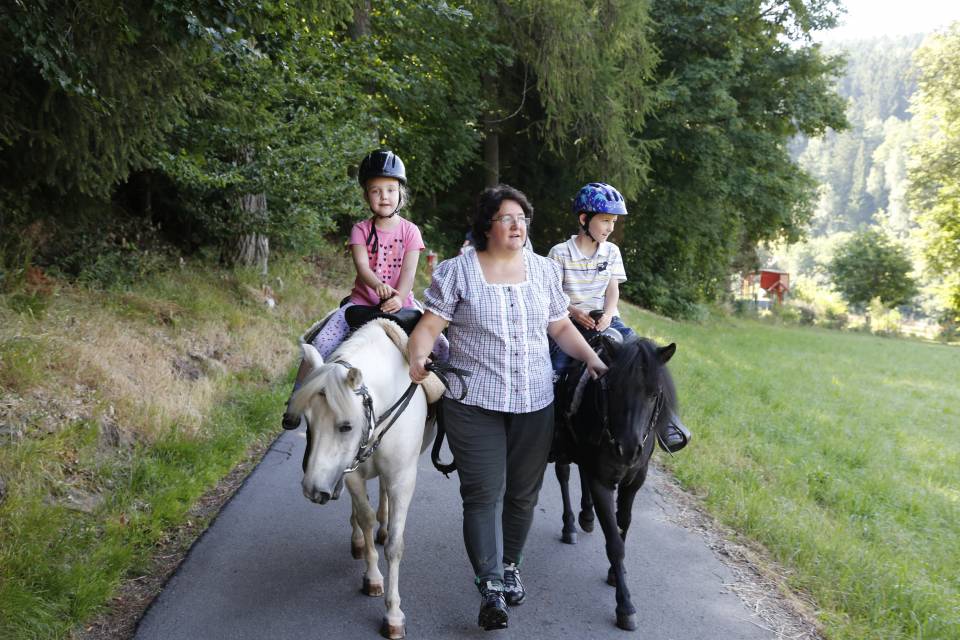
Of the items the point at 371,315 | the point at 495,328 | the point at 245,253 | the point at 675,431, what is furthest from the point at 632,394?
the point at 245,253

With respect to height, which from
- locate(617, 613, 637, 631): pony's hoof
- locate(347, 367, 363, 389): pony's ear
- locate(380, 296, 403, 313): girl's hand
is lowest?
locate(617, 613, 637, 631): pony's hoof

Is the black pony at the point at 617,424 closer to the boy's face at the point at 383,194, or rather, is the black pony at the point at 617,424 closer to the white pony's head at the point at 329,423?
the white pony's head at the point at 329,423

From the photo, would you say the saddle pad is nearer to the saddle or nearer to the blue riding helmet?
the saddle

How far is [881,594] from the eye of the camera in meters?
4.30

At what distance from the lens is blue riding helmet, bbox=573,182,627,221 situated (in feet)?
15.6

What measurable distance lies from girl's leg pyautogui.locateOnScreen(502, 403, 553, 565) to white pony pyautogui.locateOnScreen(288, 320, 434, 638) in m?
0.55

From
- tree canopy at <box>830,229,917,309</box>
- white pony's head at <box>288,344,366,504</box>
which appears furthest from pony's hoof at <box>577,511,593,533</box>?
tree canopy at <box>830,229,917,309</box>

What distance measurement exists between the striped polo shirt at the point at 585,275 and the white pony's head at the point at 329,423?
7.07 ft

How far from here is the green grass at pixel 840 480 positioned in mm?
4328

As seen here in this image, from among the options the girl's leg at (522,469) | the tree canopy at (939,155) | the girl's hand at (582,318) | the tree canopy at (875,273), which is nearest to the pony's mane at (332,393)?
the girl's leg at (522,469)

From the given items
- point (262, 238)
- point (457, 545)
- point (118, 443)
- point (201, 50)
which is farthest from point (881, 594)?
point (262, 238)

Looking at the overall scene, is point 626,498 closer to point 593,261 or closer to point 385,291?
point 593,261

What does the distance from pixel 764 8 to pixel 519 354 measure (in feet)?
85.1

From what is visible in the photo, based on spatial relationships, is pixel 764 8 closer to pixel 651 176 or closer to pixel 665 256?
pixel 651 176
